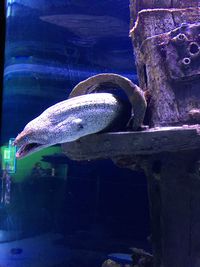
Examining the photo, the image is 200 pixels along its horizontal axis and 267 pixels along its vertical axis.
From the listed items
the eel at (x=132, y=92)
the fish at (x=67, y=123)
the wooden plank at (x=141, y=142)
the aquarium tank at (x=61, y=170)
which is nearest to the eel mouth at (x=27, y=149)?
the fish at (x=67, y=123)

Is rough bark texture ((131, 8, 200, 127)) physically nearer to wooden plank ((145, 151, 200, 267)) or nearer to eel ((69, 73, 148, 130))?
eel ((69, 73, 148, 130))

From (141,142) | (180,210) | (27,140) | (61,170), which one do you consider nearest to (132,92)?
(141,142)

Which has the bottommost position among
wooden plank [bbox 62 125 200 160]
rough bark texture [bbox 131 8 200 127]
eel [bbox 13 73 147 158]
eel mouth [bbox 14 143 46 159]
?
eel mouth [bbox 14 143 46 159]

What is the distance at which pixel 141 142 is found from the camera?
248cm

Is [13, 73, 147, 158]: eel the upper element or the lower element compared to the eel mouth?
upper

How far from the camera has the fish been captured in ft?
7.72

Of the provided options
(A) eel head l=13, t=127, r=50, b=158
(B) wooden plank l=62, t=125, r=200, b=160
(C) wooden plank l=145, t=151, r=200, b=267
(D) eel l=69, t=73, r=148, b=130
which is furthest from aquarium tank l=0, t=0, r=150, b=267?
(A) eel head l=13, t=127, r=50, b=158

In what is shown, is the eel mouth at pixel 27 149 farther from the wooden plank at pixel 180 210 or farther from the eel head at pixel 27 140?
Result: the wooden plank at pixel 180 210

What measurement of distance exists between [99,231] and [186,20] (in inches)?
140

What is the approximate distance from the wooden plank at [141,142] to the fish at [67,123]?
0.10m

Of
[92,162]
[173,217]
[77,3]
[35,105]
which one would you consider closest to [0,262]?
[92,162]

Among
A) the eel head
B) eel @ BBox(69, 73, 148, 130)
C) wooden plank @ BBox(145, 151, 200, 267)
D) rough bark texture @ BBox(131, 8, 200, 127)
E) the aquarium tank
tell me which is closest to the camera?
the eel head

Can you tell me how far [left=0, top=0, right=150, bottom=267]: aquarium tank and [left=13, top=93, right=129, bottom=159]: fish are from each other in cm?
279

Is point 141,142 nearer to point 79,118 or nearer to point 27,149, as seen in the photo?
point 79,118
